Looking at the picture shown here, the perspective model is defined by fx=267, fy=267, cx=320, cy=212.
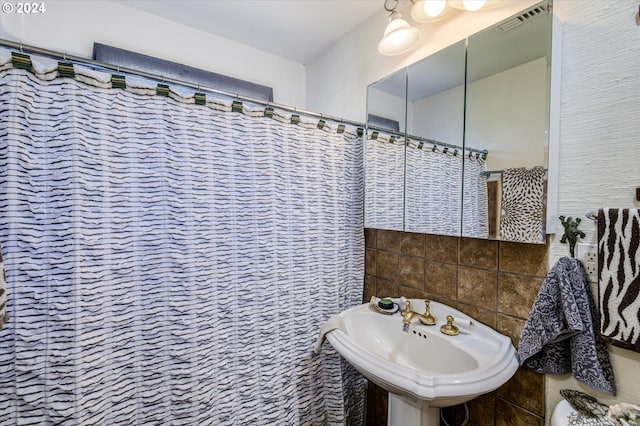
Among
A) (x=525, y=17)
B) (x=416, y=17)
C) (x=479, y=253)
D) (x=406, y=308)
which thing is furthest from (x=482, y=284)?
(x=416, y=17)

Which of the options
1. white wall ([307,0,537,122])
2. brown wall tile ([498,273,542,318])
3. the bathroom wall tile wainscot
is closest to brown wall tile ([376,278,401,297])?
the bathroom wall tile wainscot

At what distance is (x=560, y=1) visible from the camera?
93 cm

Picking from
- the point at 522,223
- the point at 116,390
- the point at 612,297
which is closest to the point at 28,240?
the point at 116,390

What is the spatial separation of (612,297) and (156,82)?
1700mm

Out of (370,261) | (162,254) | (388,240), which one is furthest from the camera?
(370,261)

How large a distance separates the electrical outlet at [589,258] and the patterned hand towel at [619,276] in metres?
0.07

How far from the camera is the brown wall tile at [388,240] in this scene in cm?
153

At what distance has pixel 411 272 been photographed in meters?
1.45

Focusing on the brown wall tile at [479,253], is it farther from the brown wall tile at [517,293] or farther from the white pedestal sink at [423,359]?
the white pedestal sink at [423,359]

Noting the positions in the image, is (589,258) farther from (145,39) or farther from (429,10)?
(145,39)

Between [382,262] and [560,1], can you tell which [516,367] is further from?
[560,1]

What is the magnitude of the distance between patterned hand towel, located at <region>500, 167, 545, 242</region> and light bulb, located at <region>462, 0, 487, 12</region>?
0.69 metres

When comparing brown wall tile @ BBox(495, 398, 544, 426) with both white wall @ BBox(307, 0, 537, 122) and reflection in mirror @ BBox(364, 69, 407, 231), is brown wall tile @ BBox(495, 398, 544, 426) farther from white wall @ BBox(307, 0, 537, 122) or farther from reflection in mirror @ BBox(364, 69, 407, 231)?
white wall @ BBox(307, 0, 537, 122)

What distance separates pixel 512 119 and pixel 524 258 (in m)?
0.53
